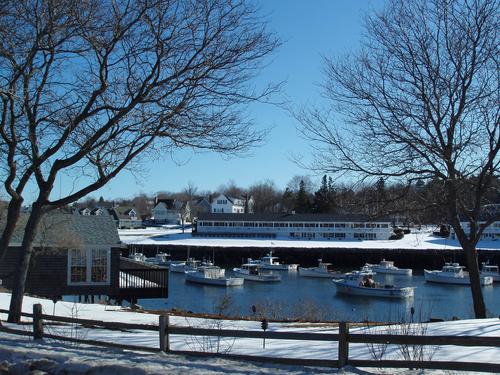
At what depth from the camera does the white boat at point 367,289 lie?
2058 inches

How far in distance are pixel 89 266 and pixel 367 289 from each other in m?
32.1

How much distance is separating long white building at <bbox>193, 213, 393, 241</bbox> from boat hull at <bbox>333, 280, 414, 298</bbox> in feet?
134

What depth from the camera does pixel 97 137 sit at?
1407cm

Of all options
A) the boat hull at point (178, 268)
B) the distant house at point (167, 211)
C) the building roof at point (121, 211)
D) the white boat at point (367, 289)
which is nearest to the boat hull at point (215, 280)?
the boat hull at point (178, 268)

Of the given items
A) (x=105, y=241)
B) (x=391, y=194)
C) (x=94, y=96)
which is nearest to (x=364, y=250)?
(x=105, y=241)

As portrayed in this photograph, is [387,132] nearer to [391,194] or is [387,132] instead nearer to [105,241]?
[391,194]

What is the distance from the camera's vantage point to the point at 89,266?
1119 inches

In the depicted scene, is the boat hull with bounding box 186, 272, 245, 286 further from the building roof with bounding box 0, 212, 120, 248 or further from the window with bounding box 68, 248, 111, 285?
the window with bounding box 68, 248, 111, 285

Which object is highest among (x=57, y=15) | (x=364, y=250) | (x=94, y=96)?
(x=57, y=15)

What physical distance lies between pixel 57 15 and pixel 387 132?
8.79 m

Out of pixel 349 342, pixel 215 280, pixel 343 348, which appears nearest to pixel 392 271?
pixel 215 280

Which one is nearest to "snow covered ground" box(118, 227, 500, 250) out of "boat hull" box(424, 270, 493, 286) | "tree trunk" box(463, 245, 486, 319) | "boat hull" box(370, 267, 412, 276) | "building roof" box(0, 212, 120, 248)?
"boat hull" box(370, 267, 412, 276)

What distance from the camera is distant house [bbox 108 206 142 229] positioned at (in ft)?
483

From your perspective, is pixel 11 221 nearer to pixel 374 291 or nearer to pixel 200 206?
pixel 374 291
